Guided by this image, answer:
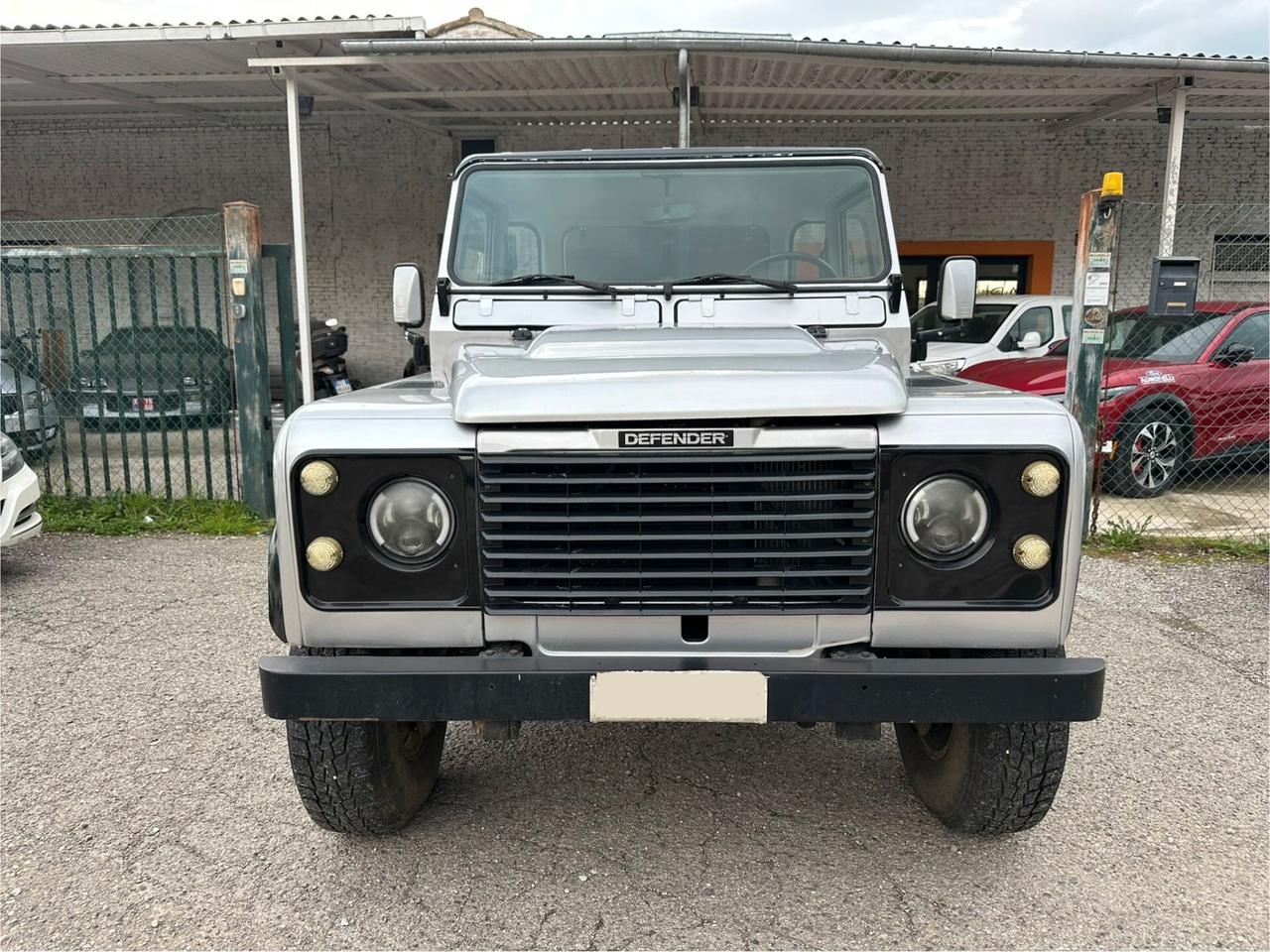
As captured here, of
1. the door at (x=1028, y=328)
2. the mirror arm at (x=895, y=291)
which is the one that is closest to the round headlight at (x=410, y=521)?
the mirror arm at (x=895, y=291)

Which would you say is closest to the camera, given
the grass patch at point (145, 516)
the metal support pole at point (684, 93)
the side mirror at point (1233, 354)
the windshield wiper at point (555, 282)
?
the windshield wiper at point (555, 282)

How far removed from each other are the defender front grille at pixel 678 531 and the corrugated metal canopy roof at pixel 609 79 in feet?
22.2

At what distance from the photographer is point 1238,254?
1351 cm

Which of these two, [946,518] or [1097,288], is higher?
[1097,288]

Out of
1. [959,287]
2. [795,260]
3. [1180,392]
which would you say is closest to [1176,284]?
[1180,392]

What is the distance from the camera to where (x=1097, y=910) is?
8.34 ft

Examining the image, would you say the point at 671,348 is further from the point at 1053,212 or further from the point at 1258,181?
the point at 1258,181

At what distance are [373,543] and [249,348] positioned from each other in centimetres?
460

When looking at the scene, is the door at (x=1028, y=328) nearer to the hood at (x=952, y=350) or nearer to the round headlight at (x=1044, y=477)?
the hood at (x=952, y=350)

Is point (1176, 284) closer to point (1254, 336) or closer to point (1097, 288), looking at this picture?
point (1097, 288)

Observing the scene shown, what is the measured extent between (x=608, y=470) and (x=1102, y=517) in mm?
5675

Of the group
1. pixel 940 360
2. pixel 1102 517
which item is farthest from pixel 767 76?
pixel 1102 517

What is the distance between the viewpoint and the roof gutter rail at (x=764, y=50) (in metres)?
8.05

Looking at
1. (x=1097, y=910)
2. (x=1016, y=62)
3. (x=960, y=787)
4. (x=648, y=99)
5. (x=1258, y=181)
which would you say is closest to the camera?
(x=1097, y=910)
